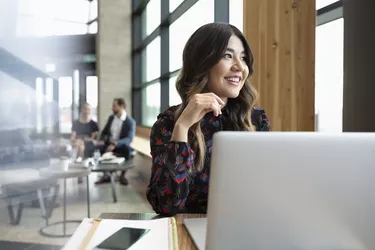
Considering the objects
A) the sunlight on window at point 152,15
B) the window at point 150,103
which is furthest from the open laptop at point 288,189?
the sunlight on window at point 152,15

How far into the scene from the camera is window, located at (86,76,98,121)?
7.89 metres

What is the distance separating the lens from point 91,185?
4.95 metres

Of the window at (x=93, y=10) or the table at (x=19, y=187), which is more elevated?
the window at (x=93, y=10)

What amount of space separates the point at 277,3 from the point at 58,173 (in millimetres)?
2440

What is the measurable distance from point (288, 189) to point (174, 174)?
548mm

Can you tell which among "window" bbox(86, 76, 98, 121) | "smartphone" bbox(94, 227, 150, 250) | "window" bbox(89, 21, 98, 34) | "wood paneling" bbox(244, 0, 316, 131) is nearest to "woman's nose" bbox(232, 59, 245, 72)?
"smartphone" bbox(94, 227, 150, 250)

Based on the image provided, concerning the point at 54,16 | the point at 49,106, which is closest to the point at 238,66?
the point at 49,106

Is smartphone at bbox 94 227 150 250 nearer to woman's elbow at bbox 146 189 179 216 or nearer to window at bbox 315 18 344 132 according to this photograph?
woman's elbow at bbox 146 189 179 216

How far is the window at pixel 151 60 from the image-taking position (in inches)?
251

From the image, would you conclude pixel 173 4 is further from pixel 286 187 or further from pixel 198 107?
pixel 286 187

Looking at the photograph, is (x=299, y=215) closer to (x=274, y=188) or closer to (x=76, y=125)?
(x=274, y=188)

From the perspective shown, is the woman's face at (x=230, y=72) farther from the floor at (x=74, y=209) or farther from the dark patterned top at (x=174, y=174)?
the floor at (x=74, y=209)

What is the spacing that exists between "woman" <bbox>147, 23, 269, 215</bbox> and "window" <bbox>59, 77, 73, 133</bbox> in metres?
5.24

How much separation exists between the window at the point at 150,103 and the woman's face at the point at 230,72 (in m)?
4.71
